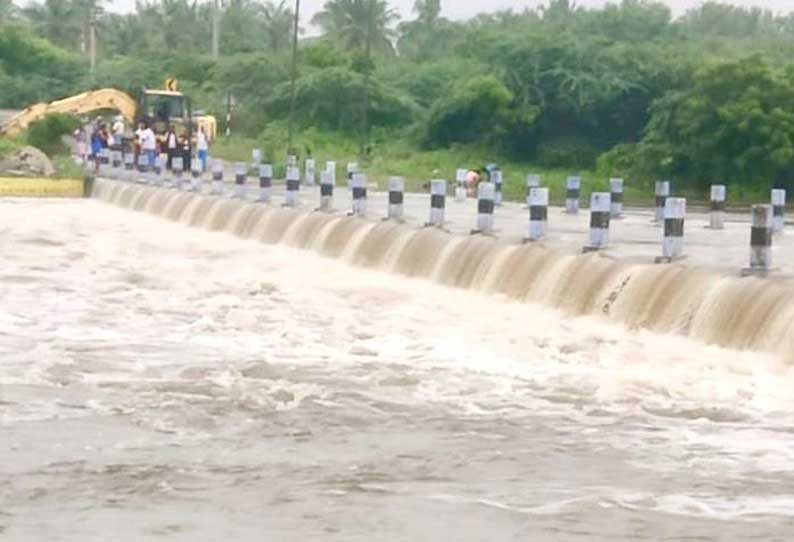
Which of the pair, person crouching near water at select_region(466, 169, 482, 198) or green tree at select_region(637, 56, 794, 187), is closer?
person crouching near water at select_region(466, 169, 482, 198)

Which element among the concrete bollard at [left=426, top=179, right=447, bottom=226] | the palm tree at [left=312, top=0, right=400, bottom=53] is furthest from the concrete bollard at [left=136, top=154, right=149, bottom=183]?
the palm tree at [left=312, top=0, right=400, bottom=53]

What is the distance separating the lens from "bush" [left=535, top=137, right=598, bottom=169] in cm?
4216

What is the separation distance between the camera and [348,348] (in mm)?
11789

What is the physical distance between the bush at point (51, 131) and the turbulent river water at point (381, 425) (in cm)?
2568

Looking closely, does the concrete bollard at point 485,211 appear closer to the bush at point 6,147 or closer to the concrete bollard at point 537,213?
the concrete bollard at point 537,213

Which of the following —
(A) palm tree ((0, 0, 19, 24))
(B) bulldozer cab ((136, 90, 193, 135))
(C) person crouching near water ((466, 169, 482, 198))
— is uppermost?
(A) palm tree ((0, 0, 19, 24))

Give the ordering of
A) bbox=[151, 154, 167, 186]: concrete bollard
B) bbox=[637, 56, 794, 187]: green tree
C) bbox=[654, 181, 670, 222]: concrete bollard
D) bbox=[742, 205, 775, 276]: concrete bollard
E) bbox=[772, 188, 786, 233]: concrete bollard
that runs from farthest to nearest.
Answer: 1. bbox=[637, 56, 794, 187]: green tree
2. bbox=[151, 154, 167, 186]: concrete bollard
3. bbox=[654, 181, 670, 222]: concrete bollard
4. bbox=[772, 188, 786, 233]: concrete bollard
5. bbox=[742, 205, 775, 276]: concrete bollard

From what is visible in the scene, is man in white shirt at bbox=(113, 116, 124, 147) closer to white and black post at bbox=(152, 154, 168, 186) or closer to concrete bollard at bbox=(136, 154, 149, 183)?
concrete bollard at bbox=(136, 154, 149, 183)

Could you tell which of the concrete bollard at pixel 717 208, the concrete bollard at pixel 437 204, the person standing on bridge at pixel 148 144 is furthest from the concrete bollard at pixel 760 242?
the person standing on bridge at pixel 148 144

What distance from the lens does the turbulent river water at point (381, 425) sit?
6.64m

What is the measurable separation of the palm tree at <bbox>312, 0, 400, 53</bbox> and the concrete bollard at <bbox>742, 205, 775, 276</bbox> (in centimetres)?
5908

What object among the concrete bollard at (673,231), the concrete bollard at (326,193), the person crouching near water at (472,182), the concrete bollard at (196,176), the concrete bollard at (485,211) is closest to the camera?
the concrete bollard at (673,231)

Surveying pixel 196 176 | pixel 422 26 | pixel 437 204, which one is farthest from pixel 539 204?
pixel 422 26

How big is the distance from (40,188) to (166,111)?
15.1 ft
